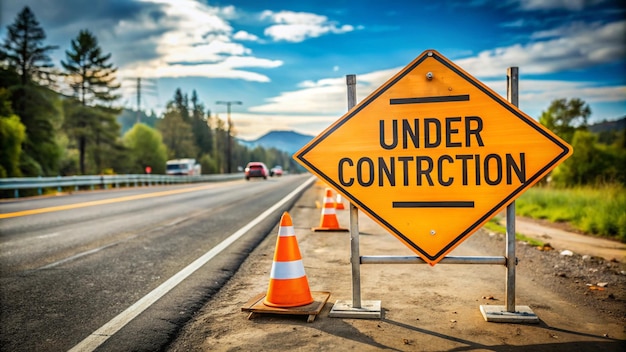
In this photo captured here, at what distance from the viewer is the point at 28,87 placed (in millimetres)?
43531

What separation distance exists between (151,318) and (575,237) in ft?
31.8

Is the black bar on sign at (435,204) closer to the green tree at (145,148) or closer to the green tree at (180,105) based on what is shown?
the green tree at (145,148)

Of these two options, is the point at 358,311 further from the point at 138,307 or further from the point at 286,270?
the point at 138,307

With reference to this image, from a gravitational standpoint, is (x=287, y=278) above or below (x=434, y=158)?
below

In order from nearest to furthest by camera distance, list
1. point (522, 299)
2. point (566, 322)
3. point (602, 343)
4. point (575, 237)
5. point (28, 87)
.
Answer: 1. point (602, 343)
2. point (566, 322)
3. point (522, 299)
4. point (575, 237)
5. point (28, 87)

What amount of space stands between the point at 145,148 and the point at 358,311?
85599 millimetres

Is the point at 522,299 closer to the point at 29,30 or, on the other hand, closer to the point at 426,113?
Answer: the point at 426,113

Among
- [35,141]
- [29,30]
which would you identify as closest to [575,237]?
[35,141]

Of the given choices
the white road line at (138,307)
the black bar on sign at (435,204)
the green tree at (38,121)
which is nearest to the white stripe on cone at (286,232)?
the black bar on sign at (435,204)

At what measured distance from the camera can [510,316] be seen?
411 centimetres

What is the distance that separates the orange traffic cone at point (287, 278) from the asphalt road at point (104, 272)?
31.1 inches

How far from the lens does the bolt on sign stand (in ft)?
13.6

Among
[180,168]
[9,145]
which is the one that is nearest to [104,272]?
[9,145]

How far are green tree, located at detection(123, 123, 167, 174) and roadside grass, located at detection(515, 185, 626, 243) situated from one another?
73.7 metres
